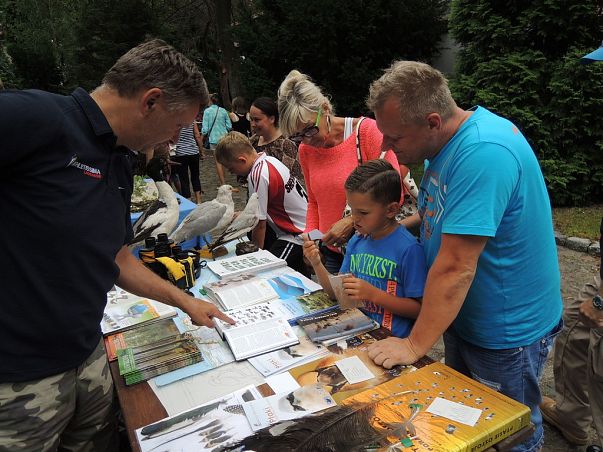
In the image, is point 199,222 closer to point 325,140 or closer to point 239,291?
point 239,291

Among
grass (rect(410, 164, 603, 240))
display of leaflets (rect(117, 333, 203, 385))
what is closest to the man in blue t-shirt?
display of leaflets (rect(117, 333, 203, 385))

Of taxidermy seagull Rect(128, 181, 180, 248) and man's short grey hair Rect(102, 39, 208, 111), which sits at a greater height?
man's short grey hair Rect(102, 39, 208, 111)

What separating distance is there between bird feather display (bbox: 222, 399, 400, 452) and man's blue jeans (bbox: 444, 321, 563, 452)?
60 cm

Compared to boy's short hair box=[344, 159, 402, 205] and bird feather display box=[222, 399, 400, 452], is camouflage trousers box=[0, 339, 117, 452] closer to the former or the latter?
bird feather display box=[222, 399, 400, 452]

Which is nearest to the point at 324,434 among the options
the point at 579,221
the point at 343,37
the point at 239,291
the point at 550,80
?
the point at 239,291

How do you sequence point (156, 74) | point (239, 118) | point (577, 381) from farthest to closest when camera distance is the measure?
point (239, 118) < point (577, 381) < point (156, 74)

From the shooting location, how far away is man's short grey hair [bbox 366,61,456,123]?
1.45 m

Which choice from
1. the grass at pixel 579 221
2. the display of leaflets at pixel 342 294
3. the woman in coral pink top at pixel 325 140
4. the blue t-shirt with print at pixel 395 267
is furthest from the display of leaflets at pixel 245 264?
the grass at pixel 579 221

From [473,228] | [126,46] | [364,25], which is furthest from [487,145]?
[126,46]

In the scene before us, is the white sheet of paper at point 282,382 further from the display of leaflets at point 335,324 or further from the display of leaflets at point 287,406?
the display of leaflets at point 335,324

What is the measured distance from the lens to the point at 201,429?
4.38 feet

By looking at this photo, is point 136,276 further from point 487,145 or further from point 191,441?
point 487,145

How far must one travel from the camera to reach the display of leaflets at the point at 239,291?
86.1 inches

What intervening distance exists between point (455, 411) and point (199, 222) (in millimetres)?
2167
